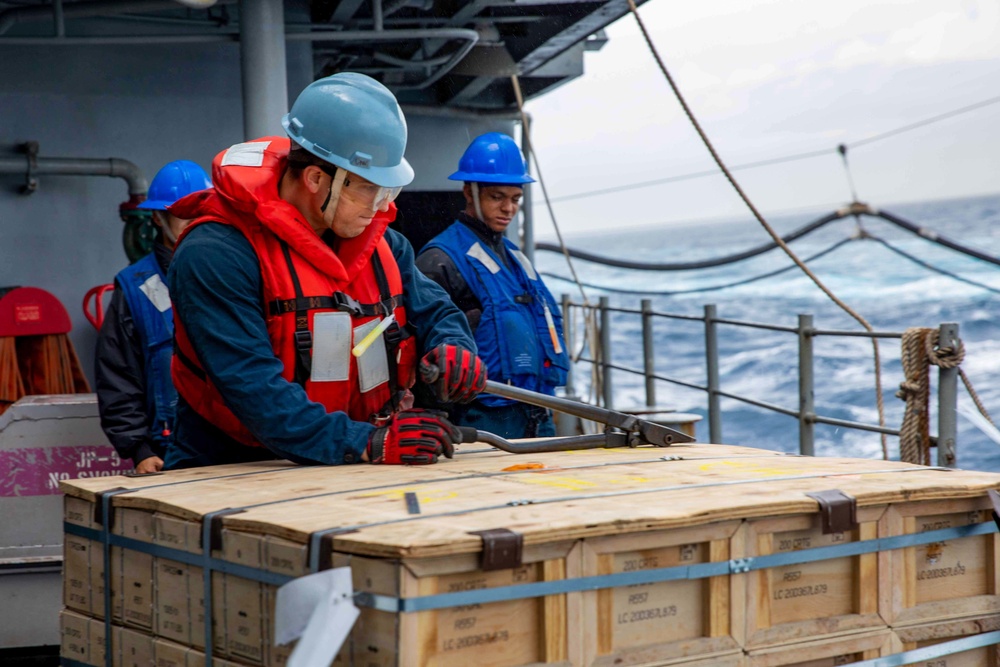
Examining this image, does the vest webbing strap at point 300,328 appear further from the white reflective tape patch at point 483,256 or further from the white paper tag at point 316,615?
the white reflective tape patch at point 483,256

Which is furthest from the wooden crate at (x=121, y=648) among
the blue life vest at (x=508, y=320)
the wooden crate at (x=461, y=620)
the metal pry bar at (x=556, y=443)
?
the blue life vest at (x=508, y=320)

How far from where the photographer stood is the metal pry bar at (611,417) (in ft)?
11.3

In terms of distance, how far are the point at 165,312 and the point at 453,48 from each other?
4005 mm

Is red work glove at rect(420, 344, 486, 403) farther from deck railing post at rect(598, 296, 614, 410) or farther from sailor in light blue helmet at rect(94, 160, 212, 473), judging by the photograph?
deck railing post at rect(598, 296, 614, 410)

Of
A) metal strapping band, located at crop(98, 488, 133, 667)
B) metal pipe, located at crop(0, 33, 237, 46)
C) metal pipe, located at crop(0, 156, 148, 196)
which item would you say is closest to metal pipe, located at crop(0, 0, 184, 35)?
metal pipe, located at crop(0, 33, 237, 46)

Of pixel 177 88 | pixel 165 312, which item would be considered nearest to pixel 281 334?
pixel 165 312

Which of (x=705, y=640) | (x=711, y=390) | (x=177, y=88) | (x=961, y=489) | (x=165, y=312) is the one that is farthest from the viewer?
(x=711, y=390)

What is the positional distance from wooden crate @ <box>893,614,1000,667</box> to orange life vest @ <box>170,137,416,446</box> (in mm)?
1453

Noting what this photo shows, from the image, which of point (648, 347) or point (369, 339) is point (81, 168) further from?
point (648, 347)

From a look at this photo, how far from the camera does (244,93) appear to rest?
5.91 meters

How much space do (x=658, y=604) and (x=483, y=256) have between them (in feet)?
8.05

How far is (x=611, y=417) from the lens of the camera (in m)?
3.43

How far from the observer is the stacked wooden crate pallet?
2.12 metres

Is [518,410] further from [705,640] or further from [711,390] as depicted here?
[711,390]
